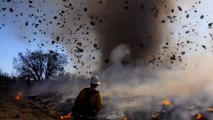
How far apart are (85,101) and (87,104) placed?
0.31ft

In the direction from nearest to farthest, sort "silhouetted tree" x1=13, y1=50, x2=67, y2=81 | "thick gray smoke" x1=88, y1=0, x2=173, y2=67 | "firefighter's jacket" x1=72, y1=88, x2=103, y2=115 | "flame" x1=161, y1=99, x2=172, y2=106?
"firefighter's jacket" x1=72, y1=88, x2=103, y2=115, "flame" x1=161, y1=99, x2=172, y2=106, "thick gray smoke" x1=88, y1=0, x2=173, y2=67, "silhouetted tree" x1=13, y1=50, x2=67, y2=81

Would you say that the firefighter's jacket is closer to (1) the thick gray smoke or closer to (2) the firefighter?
(2) the firefighter

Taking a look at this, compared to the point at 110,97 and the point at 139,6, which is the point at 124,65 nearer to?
the point at 139,6

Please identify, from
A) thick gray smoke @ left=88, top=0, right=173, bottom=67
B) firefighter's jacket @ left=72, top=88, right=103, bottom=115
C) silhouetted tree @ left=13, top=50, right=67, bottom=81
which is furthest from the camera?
silhouetted tree @ left=13, top=50, right=67, bottom=81

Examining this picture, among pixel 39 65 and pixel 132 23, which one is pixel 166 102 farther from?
pixel 39 65

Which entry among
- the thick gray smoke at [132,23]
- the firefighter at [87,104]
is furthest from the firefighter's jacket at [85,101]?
the thick gray smoke at [132,23]

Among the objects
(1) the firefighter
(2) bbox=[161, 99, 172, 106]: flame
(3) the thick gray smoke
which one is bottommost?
(1) the firefighter

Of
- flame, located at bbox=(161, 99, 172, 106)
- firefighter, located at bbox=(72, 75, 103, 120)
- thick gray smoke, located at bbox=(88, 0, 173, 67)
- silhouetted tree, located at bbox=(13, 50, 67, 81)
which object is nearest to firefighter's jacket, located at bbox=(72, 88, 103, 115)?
firefighter, located at bbox=(72, 75, 103, 120)

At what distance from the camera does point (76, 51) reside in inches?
1403

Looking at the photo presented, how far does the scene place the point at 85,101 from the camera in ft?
31.7

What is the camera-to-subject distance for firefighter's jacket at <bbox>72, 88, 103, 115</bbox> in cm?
962

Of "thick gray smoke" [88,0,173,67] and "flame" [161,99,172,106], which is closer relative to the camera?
"flame" [161,99,172,106]

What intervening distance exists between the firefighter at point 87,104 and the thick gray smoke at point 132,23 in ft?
66.8

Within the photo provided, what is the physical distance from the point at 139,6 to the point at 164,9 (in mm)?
2097
